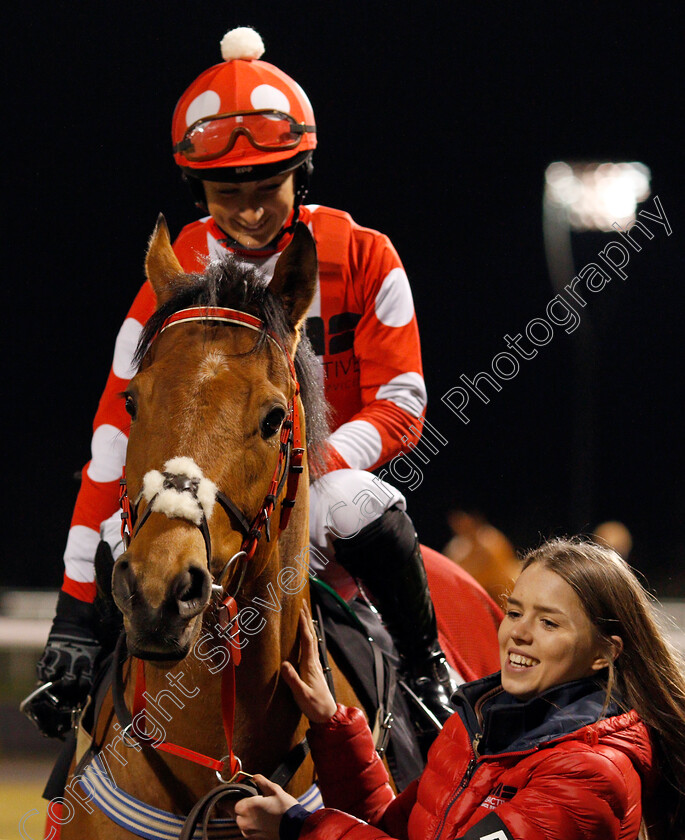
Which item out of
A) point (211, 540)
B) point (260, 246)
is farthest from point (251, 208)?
point (211, 540)

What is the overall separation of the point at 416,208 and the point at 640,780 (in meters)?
4.72

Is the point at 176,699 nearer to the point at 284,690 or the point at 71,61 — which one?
the point at 284,690

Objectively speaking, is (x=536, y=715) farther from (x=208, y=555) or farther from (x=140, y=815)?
(x=140, y=815)

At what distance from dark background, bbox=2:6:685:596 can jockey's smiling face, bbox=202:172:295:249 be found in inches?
89.3

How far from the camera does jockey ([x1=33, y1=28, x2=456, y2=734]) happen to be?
6.07 ft

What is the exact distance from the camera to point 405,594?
1938 millimetres

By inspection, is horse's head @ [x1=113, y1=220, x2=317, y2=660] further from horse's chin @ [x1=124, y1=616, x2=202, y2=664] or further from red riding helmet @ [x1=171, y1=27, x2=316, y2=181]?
red riding helmet @ [x1=171, y1=27, x2=316, y2=181]

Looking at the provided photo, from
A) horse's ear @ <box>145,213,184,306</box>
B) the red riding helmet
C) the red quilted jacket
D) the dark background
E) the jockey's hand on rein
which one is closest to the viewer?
the red quilted jacket

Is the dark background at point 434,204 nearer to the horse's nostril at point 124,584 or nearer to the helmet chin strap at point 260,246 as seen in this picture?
the helmet chin strap at point 260,246

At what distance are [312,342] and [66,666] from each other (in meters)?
0.89

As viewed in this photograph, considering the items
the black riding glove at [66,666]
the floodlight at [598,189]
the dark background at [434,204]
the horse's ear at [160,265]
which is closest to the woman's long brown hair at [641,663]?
the horse's ear at [160,265]

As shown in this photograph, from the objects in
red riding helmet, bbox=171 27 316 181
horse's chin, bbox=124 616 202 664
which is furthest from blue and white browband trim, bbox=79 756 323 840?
red riding helmet, bbox=171 27 316 181

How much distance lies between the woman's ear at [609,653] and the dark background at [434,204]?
350 cm

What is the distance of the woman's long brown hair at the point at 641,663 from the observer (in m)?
1.19
